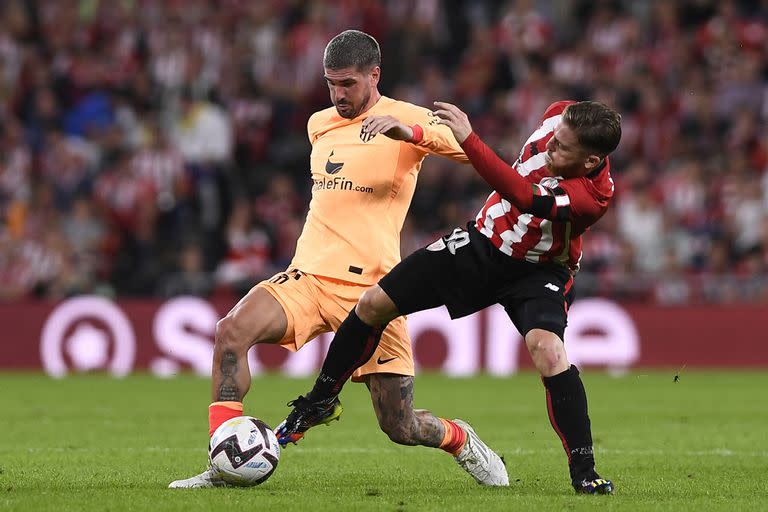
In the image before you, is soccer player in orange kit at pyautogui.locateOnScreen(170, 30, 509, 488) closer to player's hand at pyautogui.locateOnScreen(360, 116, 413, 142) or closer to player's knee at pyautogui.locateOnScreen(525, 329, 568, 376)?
player's hand at pyautogui.locateOnScreen(360, 116, 413, 142)

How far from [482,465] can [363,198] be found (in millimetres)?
1517

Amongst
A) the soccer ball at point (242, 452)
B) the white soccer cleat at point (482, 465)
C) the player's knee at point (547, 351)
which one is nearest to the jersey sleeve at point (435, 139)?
the player's knee at point (547, 351)

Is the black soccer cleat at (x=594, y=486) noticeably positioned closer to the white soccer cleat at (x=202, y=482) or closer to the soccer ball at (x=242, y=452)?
the soccer ball at (x=242, y=452)

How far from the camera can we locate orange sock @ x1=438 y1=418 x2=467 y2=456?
7.27m

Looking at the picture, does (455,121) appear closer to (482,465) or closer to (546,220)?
(546,220)

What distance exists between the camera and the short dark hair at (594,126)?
6457 millimetres

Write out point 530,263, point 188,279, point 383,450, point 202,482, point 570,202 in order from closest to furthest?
point 570,202 → point 202,482 → point 530,263 → point 383,450 → point 188,279

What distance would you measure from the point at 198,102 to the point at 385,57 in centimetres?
295

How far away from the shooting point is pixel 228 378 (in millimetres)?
6746

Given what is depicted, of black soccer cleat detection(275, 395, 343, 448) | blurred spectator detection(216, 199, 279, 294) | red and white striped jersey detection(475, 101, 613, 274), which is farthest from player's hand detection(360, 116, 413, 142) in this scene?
blurred spectator detection(216, 199, 279, 294)

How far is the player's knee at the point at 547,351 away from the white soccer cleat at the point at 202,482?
162cm

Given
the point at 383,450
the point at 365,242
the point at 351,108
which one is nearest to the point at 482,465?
the point at 365,242

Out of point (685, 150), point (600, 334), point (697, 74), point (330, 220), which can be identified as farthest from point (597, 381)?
point (330, 220)

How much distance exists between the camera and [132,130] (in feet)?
60.9
